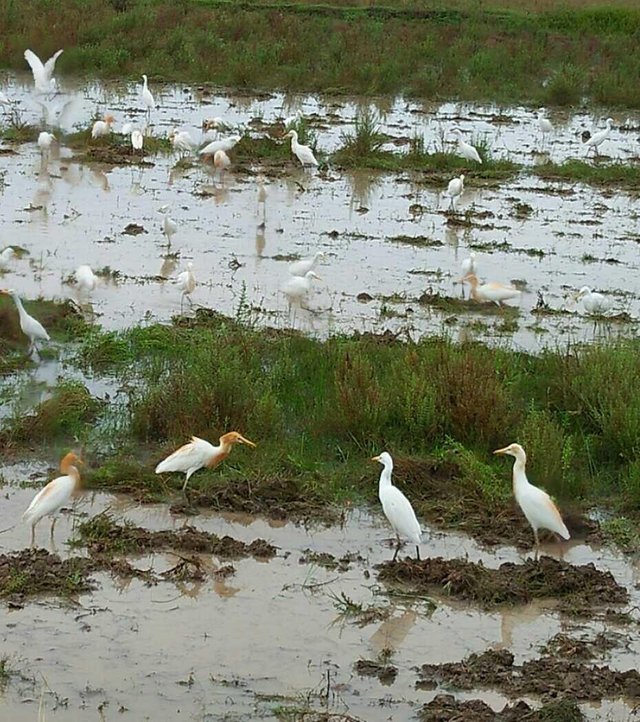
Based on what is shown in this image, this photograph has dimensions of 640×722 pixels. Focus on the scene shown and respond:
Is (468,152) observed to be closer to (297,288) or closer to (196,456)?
(297,288)

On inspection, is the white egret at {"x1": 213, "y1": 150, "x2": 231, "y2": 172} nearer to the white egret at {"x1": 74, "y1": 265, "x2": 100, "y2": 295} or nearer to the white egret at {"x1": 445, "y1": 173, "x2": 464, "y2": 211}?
the white egret at {"x1": 445, "y1": 173, "x2": 464, "y2": 211}

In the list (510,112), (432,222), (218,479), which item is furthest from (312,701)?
(510,112)

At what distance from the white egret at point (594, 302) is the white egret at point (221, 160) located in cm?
637

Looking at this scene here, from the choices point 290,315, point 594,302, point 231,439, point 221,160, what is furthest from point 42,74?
point 231,439

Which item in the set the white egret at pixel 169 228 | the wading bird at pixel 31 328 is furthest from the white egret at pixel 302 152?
the wading bird at pixel 31 328

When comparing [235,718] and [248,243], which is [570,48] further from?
[235,718]

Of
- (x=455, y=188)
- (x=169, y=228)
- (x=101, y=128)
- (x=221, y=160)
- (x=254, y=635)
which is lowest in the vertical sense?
(x=254, y=635)

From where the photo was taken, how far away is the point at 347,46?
27.3m

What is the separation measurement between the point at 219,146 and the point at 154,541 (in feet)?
35.6

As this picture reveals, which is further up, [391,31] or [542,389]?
[391,31]

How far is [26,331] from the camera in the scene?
31.9 feet

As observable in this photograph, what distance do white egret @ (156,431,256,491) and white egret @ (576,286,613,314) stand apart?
4901 mm

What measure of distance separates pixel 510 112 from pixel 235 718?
1991 cm

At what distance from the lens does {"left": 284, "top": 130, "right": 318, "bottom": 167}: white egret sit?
17328 mm
